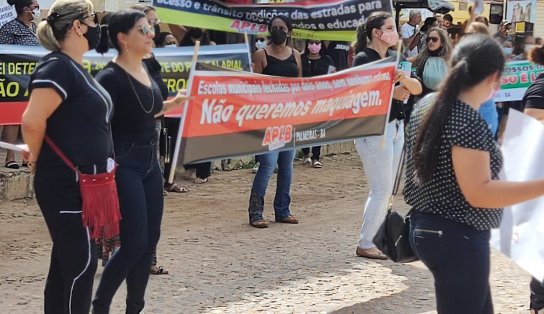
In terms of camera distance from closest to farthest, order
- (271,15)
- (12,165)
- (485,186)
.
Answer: (485,186) < (271,15) < (12,165)

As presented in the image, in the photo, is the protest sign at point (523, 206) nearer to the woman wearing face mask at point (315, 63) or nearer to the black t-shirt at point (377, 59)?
the black t-shirt at point (377, 59)

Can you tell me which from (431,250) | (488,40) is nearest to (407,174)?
(431,250)

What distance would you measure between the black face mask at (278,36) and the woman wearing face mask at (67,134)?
406 centimetres

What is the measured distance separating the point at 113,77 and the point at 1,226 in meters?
3.79

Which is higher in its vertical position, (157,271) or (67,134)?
(67,134)

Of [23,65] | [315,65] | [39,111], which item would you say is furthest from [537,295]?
[315,65]

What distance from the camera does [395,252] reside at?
3850mm

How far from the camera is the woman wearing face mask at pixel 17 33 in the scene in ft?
29.5

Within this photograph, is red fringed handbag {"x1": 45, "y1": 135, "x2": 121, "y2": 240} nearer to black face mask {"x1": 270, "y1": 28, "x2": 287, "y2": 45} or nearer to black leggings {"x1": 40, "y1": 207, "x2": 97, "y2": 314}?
black leggings {"x1": 40, "y1": 207, "x2": 97, "y2": 314}

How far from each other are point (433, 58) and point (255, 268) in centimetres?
287

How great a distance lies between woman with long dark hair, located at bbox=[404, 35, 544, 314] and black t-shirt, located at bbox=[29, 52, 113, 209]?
59.6 inches

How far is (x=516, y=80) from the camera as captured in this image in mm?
12586

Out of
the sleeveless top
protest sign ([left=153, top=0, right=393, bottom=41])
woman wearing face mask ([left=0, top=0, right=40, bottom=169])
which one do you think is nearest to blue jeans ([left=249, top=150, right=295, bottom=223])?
the sleeveless top

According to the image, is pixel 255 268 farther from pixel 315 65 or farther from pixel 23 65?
Result: pixel 315 65
